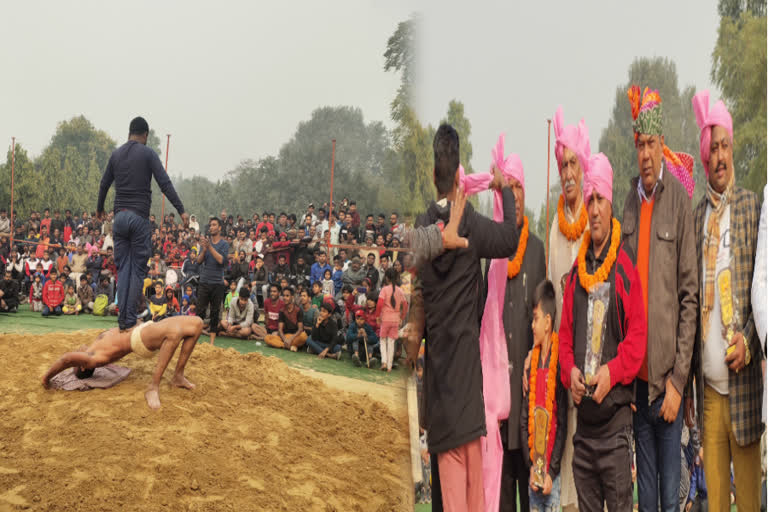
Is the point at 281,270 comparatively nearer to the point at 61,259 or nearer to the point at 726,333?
the point at 61,259

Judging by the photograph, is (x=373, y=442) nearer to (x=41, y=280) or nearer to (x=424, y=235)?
(x=424, y=235)

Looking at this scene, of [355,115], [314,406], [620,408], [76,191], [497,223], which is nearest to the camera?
[497,223]

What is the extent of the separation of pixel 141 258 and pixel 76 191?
2.03m

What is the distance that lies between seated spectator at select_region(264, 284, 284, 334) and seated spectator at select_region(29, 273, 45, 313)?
2402mm

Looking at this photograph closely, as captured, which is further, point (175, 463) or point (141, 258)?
point (141, 258)

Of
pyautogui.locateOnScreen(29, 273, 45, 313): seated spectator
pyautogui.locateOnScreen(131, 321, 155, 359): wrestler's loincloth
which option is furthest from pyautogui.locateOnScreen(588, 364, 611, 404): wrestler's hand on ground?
pyautogui.locateOnScreen(29, 273, 45, 313): seated spectator

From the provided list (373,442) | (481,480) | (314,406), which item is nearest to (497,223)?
(481,480)

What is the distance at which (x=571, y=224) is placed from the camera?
259 centimetres

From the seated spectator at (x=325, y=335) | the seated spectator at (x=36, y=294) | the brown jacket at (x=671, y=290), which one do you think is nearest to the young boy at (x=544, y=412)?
the brown jacket at (x=671, y=290)

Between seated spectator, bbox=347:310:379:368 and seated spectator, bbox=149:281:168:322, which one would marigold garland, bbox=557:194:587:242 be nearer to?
seated spectator, bbox=347:310:379:368

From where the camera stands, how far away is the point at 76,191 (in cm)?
611

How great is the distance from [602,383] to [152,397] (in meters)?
2.96

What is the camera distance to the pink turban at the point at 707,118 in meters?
2.30

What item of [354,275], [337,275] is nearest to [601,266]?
[354,275]
